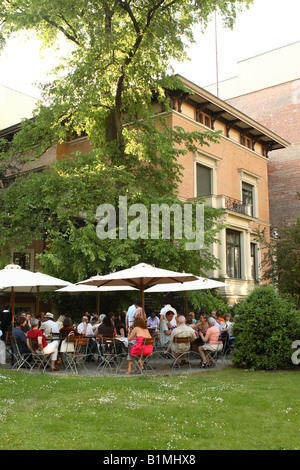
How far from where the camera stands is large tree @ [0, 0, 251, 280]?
18.9m

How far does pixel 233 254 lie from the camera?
1154 inches

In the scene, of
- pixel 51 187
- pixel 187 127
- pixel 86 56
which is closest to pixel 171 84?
pixel 86 56

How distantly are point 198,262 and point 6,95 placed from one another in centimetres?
2638

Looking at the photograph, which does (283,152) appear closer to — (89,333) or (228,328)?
(228,328)

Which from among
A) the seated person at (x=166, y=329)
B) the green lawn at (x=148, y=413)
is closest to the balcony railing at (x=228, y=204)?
the seated person at (x=166, y=329)

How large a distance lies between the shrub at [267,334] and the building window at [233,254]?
1627cm

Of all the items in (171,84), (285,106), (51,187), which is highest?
(285,106)

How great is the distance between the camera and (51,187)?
62.5ft

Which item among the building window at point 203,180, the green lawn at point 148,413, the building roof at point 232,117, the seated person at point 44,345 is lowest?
the green lawn at point 148,413

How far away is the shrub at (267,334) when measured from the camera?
11758 millimetres

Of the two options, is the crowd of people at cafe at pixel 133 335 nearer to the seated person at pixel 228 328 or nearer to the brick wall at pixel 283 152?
the seated person at pixel 228 328

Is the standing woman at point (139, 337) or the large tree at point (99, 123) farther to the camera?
the large tree at point (99, 123)

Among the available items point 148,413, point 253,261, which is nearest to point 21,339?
point 148,413

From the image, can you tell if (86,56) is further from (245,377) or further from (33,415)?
(33,415)
